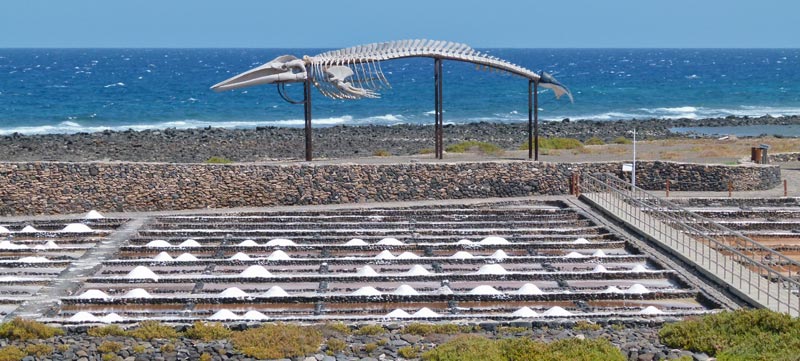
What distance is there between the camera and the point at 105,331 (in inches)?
660

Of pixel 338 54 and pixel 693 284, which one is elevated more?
pixel 338 54

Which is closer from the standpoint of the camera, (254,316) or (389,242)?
(254,316)

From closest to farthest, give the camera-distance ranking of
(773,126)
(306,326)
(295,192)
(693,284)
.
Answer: (306,326) < (693,284) < (295,192) < (773,126)

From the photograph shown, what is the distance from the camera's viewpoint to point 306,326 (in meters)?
17.1

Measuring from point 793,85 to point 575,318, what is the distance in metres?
101

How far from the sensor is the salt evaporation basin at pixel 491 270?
71.9 feet

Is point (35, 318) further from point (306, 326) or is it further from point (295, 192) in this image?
point (295, 192)

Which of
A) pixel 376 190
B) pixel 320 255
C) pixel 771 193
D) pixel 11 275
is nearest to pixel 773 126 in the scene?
pixel 771 193

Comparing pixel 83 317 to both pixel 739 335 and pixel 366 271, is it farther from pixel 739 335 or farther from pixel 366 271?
pixel 739 335

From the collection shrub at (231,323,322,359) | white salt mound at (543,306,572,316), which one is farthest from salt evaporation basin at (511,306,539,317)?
shrub at (231,323,322,359)

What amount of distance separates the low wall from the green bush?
1405 centimetres

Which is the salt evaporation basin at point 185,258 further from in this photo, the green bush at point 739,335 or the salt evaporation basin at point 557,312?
the green bush at point 739,335

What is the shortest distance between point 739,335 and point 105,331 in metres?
9.12

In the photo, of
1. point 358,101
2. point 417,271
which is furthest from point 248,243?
point 358,101
